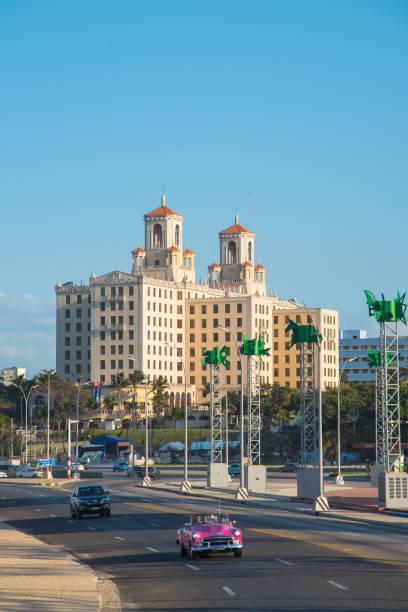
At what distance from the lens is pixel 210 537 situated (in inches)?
1212

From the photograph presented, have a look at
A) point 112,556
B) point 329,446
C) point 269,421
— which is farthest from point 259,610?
point 269,421

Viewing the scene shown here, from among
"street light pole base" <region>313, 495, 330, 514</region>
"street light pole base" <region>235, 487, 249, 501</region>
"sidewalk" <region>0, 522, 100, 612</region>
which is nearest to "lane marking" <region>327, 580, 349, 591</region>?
"sidewalk" <region>0, 522, 100, 612</region>

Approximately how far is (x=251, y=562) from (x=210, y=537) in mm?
1538

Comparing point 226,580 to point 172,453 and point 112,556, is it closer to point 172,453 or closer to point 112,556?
point 112,556

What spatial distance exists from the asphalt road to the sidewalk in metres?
0.82

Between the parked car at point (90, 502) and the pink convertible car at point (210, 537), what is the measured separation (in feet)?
60.7

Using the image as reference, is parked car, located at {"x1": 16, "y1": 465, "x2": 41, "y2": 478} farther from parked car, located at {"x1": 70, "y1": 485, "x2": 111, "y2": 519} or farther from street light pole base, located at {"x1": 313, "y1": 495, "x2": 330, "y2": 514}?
street light pole base, located at {"x1": 313, "y1": 495, "x2": 330, "y2": 514}

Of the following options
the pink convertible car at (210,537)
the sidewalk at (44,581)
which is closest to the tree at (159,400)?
the sidewalk at (44,581)

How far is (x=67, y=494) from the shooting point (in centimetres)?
7562

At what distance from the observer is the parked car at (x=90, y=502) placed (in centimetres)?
4956

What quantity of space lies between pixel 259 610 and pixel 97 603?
134 inches

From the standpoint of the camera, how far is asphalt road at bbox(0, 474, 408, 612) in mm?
22641

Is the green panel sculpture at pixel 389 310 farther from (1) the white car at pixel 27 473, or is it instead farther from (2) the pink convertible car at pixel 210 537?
(1) the white car at pixel 27 473

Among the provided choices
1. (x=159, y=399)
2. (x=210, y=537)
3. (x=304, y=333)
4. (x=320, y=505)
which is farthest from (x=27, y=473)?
(x=210, y=537)
